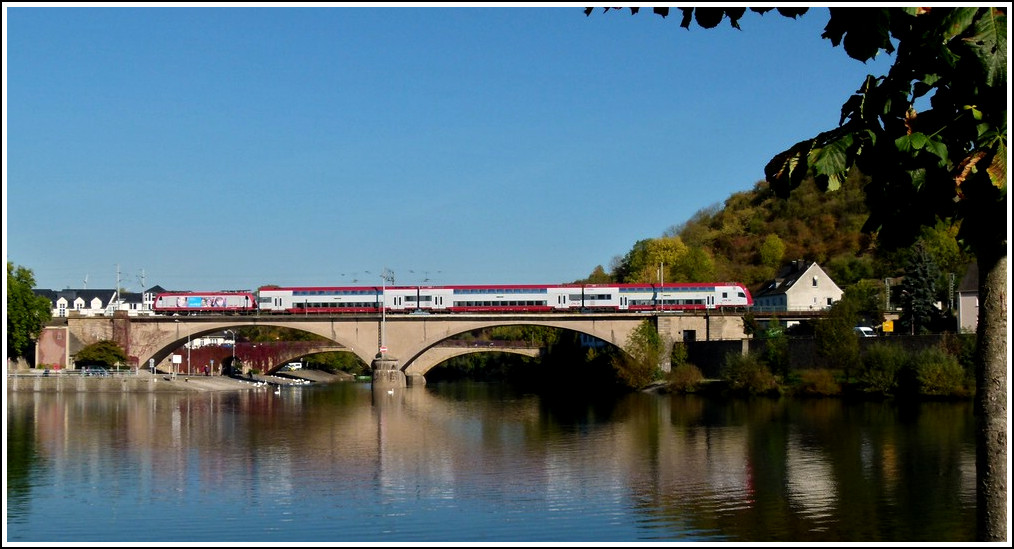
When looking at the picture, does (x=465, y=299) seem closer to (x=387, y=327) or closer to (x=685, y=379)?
(x=387, y=327)

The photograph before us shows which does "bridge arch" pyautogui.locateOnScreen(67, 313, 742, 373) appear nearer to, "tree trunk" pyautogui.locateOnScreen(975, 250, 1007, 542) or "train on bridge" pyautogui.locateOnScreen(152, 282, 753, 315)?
"train on bridge" pyautogui.locateOnScreen(152, 282, 753, 315)

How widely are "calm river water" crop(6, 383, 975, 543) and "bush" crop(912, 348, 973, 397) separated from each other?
→ 192 cm

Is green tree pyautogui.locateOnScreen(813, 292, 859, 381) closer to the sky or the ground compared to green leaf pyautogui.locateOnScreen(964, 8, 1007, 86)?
closer to the ground

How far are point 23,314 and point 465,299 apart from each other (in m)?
29.3

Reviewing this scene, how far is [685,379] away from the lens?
6306 centimetres

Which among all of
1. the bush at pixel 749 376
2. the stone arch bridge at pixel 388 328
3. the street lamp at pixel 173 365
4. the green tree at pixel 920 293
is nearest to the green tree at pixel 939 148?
the bush at pixel 749 376

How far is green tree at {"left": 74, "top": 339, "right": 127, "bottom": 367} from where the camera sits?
7406 cm

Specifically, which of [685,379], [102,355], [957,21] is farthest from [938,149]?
[102,355]

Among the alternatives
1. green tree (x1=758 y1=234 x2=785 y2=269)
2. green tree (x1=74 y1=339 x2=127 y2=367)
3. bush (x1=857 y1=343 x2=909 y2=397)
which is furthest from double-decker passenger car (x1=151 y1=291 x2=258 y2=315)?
green tree (x1=758 y1=234 x2=785 y2=269)

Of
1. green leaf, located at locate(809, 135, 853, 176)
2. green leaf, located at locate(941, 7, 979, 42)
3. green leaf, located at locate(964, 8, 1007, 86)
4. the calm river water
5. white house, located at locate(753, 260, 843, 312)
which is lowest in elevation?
the calm river water

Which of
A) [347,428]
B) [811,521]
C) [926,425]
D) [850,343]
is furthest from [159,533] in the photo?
[850,343]

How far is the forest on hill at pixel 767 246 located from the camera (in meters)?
99.6

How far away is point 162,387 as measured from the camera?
6788cm

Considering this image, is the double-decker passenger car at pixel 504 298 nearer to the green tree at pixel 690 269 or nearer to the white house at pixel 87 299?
the green tree at pixel 690 269
